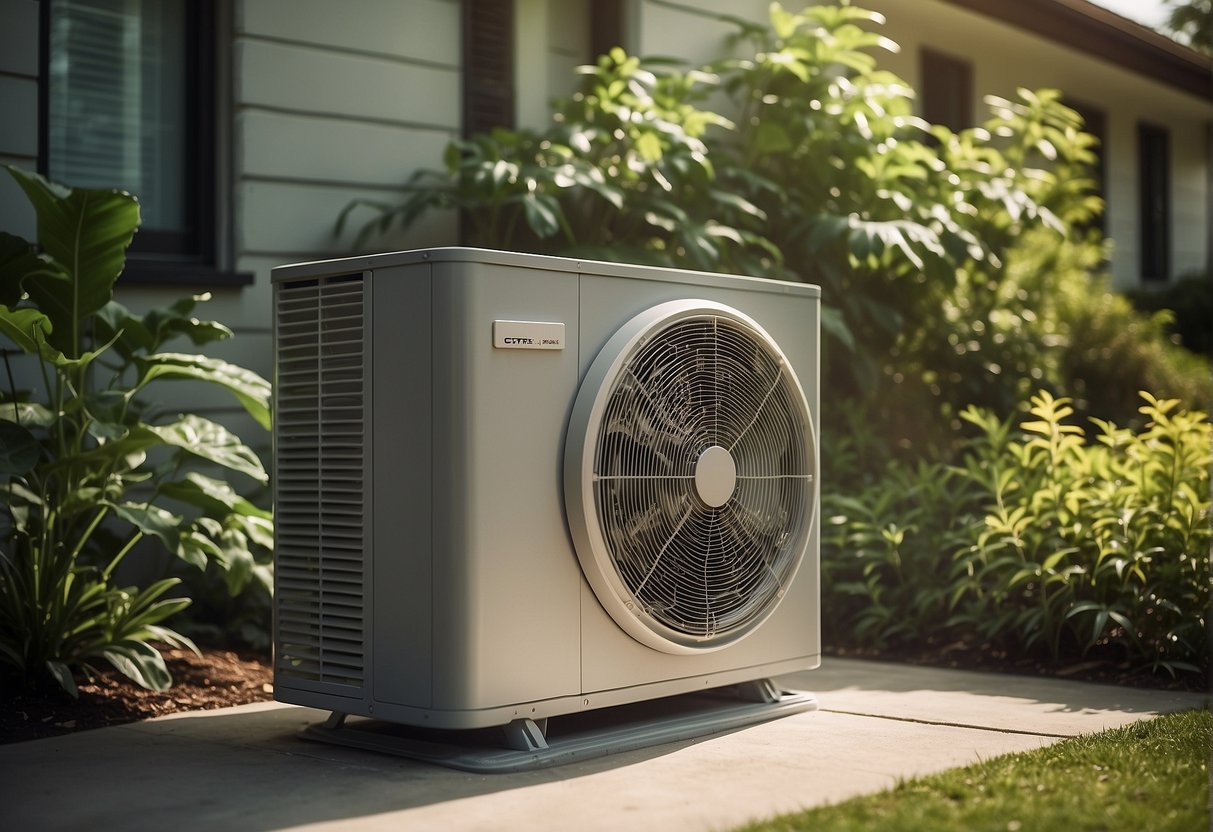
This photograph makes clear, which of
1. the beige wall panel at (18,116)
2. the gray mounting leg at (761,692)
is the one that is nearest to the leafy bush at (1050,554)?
the gray mounting leg at (761,692)

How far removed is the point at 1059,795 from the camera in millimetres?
2861

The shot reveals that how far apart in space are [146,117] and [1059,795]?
165 inches

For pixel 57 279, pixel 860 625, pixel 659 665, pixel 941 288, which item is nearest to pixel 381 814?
pixel 659 665

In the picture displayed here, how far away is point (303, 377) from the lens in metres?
3.51

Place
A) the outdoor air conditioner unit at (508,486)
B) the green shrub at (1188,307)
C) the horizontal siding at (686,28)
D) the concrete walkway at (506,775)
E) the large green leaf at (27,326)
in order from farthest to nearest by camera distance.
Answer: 1. the green shrub at (1188,307)
2. the horizontal siding at (686,28)
3. the large green leaf at (27,326)
4. the outdoor air conditioner unit at (508,486)
5. the concrete walkway at (506,775)

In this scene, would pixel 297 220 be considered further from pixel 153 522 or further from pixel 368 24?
pixel 153 522

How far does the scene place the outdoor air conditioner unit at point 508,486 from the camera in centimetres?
320

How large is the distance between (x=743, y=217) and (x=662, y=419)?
2726 millimetres

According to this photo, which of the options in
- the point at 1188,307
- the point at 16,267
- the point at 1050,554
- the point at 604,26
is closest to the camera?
the point at 16,267

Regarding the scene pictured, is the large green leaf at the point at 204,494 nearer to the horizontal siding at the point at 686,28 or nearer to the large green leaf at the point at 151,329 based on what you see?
the large green leaf at the point at 151,329

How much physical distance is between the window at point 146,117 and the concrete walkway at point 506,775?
2061 millimetres

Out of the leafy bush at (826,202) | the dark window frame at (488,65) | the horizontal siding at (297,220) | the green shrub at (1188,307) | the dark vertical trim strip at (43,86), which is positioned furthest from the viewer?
the green shrub at (1188,307)

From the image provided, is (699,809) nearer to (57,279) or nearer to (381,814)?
(381,814)

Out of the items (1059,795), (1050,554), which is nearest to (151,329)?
(1059,795)
